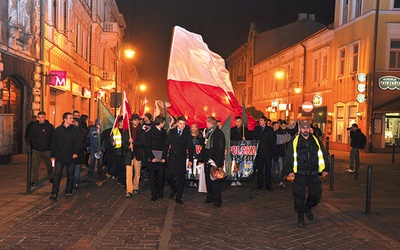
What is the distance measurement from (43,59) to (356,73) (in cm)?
1870

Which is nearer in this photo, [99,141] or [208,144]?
[208,144]

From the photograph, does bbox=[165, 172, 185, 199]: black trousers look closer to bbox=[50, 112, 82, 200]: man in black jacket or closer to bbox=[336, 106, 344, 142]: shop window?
bbox=[50, 112, 82, 200]: man in black jacket

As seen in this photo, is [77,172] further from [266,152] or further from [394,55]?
[394,55]

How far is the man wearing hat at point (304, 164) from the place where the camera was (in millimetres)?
7395

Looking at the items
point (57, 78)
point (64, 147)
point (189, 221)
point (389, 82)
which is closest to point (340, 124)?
point (389, 82)

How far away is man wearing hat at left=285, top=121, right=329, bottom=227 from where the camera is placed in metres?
7.39

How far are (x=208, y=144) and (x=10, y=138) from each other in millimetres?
8819

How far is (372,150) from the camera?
84.9 ft

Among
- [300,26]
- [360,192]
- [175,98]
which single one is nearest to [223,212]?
[175,98]

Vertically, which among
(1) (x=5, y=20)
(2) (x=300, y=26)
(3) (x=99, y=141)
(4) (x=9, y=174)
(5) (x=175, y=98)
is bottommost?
(4) (x=9, y=174)

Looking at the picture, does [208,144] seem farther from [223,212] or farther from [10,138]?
[10,138]

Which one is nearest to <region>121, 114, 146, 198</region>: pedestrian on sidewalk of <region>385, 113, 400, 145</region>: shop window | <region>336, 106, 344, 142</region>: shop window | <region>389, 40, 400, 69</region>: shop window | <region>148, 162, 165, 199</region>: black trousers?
<region>148, 162, 165, 199</region>: black trousers

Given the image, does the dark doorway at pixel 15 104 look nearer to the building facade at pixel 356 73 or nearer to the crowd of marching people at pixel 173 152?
the crowd of marching people at pixel 173 152

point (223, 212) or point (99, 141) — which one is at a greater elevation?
point (99, 141)
